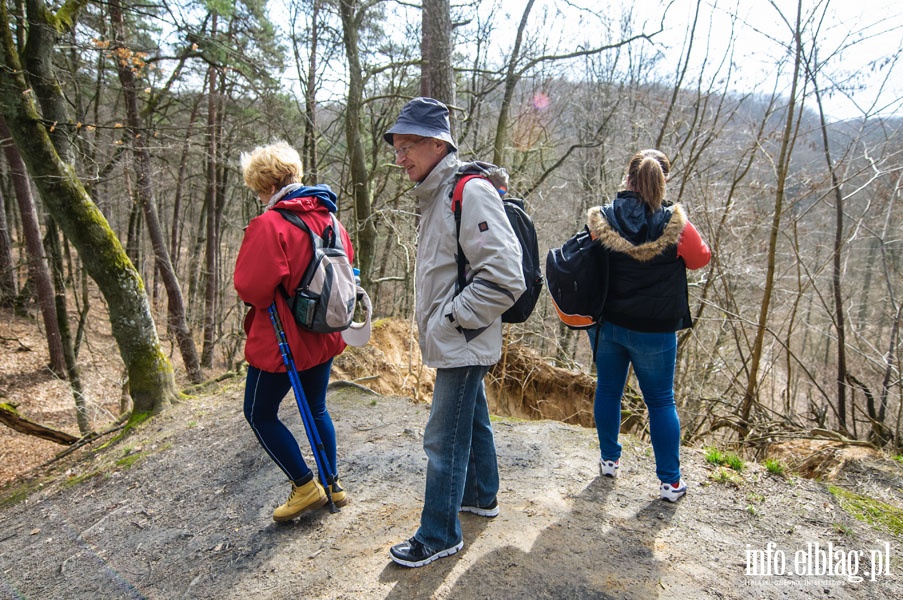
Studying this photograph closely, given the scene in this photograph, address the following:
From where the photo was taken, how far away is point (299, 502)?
2.93 meters

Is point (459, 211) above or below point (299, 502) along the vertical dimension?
above

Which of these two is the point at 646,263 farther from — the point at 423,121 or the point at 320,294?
the point at 320,294

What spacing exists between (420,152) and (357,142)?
6.53 m

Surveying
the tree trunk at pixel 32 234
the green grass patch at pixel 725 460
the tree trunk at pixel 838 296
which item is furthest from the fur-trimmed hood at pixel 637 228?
the tree trunk at pixel 32 234

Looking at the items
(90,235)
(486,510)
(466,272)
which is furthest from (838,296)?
(90,235)

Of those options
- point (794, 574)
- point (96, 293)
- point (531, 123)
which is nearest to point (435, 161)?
point (794, 574)

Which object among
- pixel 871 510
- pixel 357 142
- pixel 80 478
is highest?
pixel 357 142

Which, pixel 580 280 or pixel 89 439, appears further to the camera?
pixel 89 439

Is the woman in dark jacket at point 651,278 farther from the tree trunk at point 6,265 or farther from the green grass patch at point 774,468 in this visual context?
the tree trunk at point 6,265

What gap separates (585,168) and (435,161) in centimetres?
1295

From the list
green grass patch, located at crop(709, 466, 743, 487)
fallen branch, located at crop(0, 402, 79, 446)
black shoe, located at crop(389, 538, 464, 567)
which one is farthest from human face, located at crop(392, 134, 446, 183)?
Answer: fallen branch, located at crop(0, 402, 79, 446)

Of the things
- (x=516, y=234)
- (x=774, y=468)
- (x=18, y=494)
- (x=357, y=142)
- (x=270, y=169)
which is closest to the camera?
(x=516, y=234)

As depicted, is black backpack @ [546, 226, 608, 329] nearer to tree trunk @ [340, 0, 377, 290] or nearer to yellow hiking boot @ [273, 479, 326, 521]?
yellow hiking boot @ [273, 479, 326, 521]

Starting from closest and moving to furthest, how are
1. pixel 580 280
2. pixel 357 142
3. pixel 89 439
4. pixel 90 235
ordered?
pixel 580 280 → pixel 90 235 → pixel 89 439 → pixel 357 142
